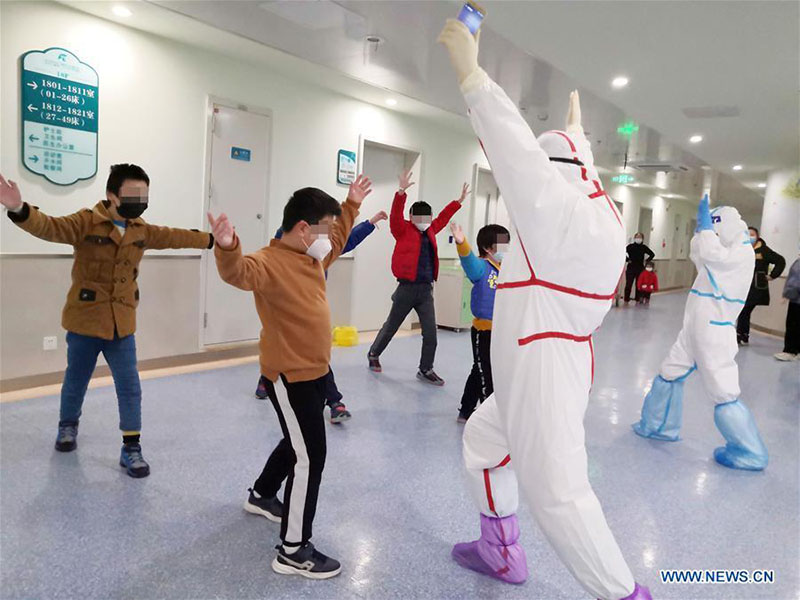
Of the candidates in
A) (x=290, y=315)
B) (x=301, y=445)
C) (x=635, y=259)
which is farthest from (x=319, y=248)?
(x=635, y=259)

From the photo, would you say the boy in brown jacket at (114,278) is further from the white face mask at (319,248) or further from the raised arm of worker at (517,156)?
the raised arm of worker at (517,156)

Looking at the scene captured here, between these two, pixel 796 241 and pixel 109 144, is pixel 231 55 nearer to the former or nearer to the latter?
pixel 109 144

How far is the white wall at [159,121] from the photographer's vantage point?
379cm

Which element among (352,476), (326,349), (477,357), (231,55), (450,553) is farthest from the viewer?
(231,55)

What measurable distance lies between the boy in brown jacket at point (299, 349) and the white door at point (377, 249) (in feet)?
15.5

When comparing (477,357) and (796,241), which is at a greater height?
(796,241)

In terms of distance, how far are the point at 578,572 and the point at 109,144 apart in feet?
14.1

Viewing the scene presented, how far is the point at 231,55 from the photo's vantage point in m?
4.96

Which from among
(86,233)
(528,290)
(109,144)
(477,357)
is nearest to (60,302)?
(109,144)

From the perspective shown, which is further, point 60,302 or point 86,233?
point 60,302

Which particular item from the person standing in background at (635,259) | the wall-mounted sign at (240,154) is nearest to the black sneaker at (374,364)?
the wall-mounted sign at (240,154)

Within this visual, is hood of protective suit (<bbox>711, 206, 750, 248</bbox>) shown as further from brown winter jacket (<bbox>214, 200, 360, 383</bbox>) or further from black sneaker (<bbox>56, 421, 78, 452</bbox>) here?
black sneaker (<bbox>56, 421, 78, 452</bbox>)

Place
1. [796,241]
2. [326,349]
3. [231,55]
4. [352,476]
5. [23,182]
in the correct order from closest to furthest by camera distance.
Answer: [326,349] < [352,476] < [23,182] < [231,55] < [796,241]

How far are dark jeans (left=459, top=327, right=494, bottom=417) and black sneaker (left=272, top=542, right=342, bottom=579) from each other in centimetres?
146
